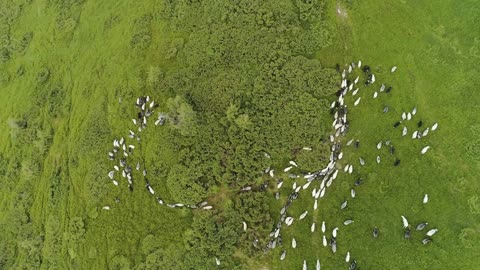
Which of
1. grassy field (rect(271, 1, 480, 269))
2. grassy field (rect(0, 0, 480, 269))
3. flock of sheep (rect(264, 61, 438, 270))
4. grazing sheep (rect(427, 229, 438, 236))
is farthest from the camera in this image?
flock of sheep (rect(264, 61, 438, 270))

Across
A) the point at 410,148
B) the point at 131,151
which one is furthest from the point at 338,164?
the point at 131,151

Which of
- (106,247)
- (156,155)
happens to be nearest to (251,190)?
(156,155)

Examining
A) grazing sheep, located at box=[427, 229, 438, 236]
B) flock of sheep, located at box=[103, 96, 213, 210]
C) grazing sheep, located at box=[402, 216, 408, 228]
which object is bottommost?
grazing sheep, located at box=[427, 229, 438, 236]

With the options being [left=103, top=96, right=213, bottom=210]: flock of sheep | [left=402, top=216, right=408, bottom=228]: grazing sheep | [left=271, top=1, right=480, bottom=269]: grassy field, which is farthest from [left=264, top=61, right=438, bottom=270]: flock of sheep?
[left=103, top=96, right=213, bottom=210]: flock of sheep

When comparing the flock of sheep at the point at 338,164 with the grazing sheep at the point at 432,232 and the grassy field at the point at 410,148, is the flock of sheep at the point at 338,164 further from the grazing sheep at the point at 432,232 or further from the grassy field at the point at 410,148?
the grazing sheep at the point at 432,232

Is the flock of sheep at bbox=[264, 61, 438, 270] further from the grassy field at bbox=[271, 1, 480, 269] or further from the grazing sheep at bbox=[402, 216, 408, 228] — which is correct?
the grassy field at bbox=[271, 1, 480, 269]

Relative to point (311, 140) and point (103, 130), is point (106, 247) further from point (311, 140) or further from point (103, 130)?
A: point (311, 140)

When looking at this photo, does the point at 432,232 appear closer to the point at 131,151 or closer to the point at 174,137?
the point at 174,137

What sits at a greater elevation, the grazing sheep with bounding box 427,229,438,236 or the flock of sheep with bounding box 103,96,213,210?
the flock of sheep with bounding box 103,96,213,210
